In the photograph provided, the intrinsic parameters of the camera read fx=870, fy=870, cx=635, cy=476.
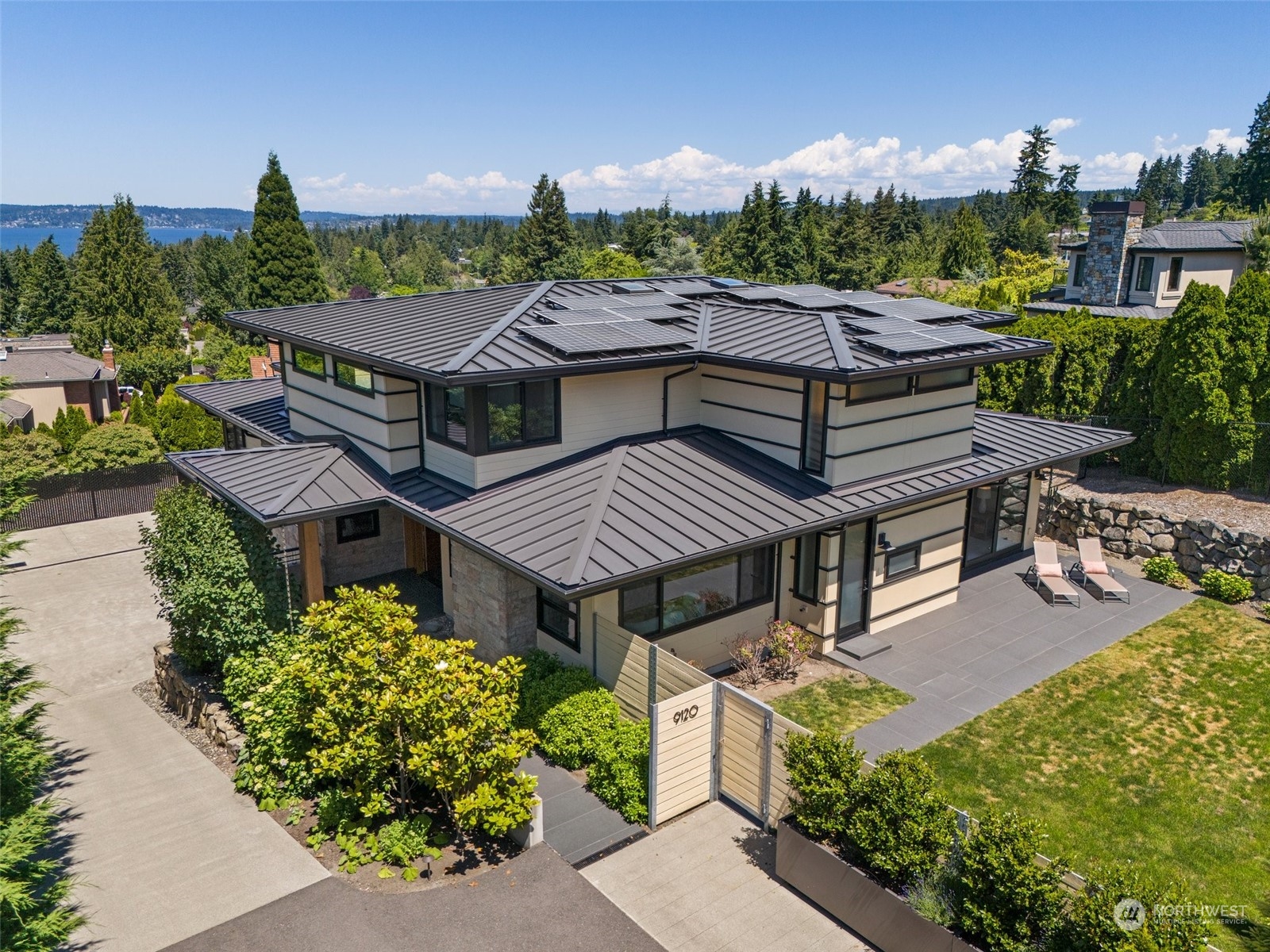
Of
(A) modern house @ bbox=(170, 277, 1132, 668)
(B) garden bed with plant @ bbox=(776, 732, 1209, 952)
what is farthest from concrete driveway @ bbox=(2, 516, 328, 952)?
(B) garden bed with plant @ bbox=(776, 732, 1209, 952)

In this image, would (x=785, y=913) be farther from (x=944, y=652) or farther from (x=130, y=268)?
(x=130, y=268)

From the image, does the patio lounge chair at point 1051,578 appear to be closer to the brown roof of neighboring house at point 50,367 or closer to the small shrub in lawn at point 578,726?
the small shrub in lawn at point 578,726

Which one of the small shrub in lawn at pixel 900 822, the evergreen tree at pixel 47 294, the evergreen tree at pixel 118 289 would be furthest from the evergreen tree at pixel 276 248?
the small shrub in lawn at pixel 900 822

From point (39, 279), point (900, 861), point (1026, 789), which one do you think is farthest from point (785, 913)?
point (39, 279)

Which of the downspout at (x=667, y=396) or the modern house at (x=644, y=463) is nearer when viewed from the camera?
the modern house at (x=644, y=463)

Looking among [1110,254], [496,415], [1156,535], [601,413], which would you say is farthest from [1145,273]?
[496,415]

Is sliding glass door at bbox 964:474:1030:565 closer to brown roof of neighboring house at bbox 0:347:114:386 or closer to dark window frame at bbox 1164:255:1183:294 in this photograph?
→ dark window frame at bbox 1164:255:1183:294
